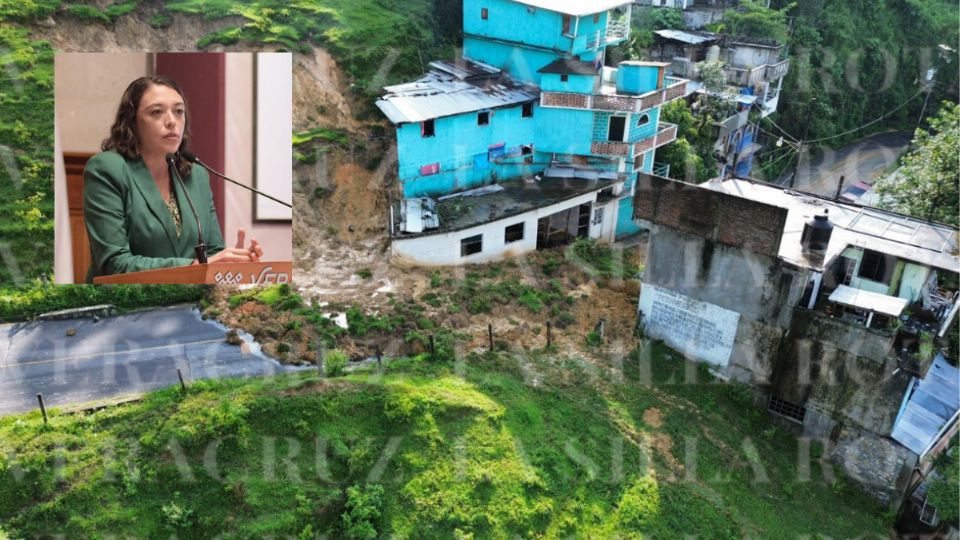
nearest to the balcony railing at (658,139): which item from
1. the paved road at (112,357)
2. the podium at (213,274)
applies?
the podium at (213,274)

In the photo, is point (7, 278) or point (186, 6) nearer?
point (7, 278)

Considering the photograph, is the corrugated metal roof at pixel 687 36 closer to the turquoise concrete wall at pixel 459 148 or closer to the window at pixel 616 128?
the window at pixel 616 128

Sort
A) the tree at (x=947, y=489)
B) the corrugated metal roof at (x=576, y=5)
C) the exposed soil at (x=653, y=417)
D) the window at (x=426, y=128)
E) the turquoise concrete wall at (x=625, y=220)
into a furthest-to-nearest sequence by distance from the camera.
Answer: the turquoise concrete wall at (x=625, y=220) < the corrugated metal roof at (x=576, y=5) < the window at (x=426, y=128) < the exposed soil at (x=653, y=417) < the tree at (x=947, y=489)

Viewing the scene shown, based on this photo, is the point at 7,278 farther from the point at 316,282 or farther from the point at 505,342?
the point at 505,342

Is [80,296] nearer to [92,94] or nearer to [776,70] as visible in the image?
[92,94]

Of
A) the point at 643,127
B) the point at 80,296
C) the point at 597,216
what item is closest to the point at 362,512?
the point at 80,296

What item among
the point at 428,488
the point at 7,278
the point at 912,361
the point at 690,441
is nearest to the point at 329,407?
the point at 428,488

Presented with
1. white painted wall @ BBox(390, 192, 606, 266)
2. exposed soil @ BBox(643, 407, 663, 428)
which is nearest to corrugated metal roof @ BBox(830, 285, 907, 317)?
exposed soil @ BBox(643, 407, 663, 428)
